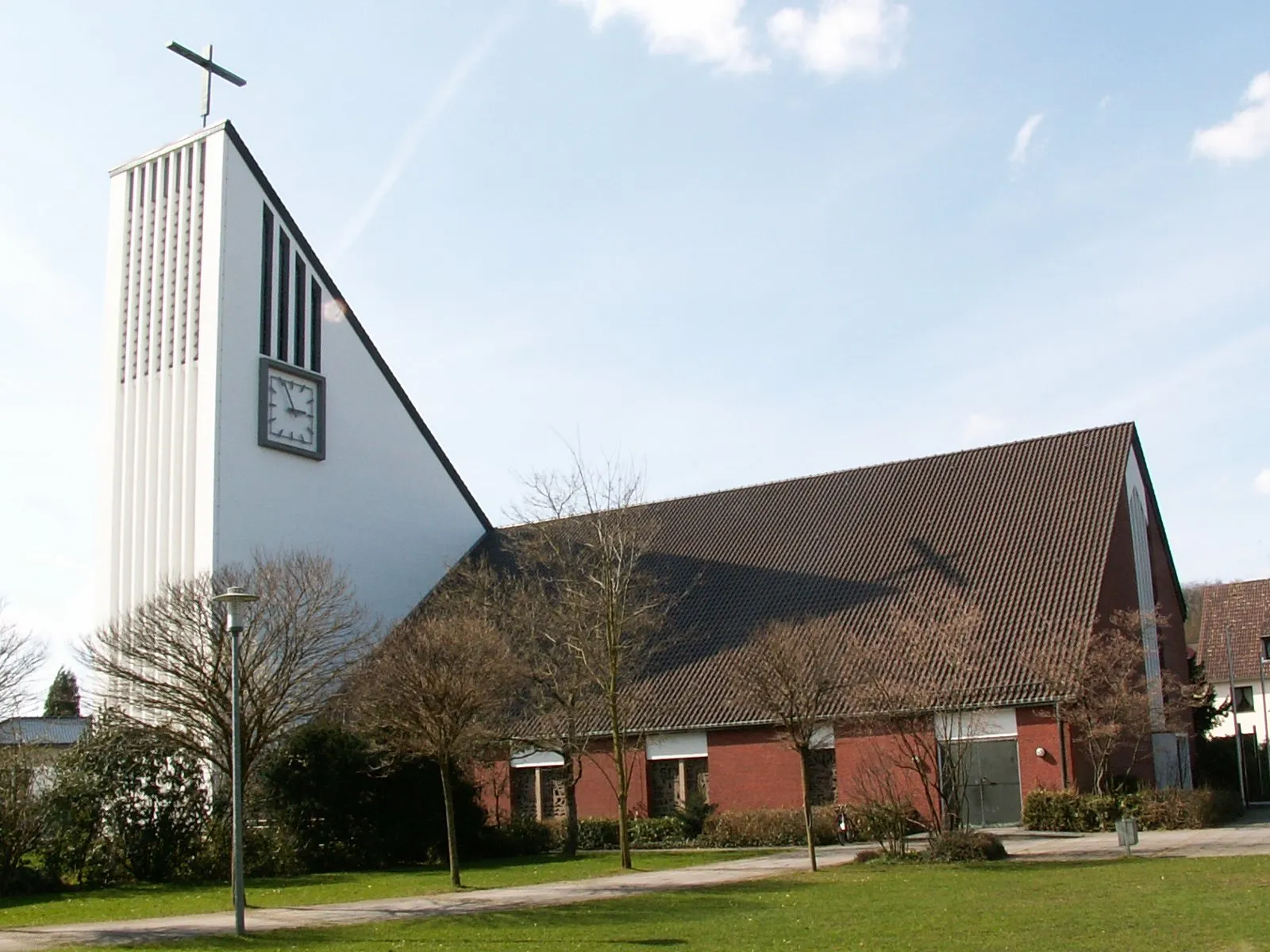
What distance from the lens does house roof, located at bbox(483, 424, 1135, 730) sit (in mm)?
31250

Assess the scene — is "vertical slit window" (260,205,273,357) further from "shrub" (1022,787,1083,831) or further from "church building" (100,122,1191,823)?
"shrub" (1022,787,1083,831)

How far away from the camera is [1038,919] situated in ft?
47.5

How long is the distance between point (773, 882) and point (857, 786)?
30.9 feet

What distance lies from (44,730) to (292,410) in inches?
981

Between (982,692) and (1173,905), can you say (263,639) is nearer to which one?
(982,692)

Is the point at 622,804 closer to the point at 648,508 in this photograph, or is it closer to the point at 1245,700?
the point at 648,508

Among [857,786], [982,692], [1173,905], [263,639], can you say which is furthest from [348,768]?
[1173,905]

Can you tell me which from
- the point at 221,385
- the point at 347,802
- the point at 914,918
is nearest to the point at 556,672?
the point at 347,802

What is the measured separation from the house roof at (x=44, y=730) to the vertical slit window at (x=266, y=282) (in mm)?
11562

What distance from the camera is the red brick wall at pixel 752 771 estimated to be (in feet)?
104

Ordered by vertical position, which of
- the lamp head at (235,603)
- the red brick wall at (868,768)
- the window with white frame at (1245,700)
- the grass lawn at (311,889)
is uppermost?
the lamp head at (235,603)

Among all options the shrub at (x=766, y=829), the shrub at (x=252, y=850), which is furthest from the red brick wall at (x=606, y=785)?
the shrub at (x=252, y=850)

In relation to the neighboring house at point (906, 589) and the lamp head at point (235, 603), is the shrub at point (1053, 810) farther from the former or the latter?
the lamp head at point (235, 603)

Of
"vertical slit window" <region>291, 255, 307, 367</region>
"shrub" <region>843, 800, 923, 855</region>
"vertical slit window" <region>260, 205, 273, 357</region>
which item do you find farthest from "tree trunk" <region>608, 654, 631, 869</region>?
"vertical slit window" <region>291, 255, 307, 367</region>
